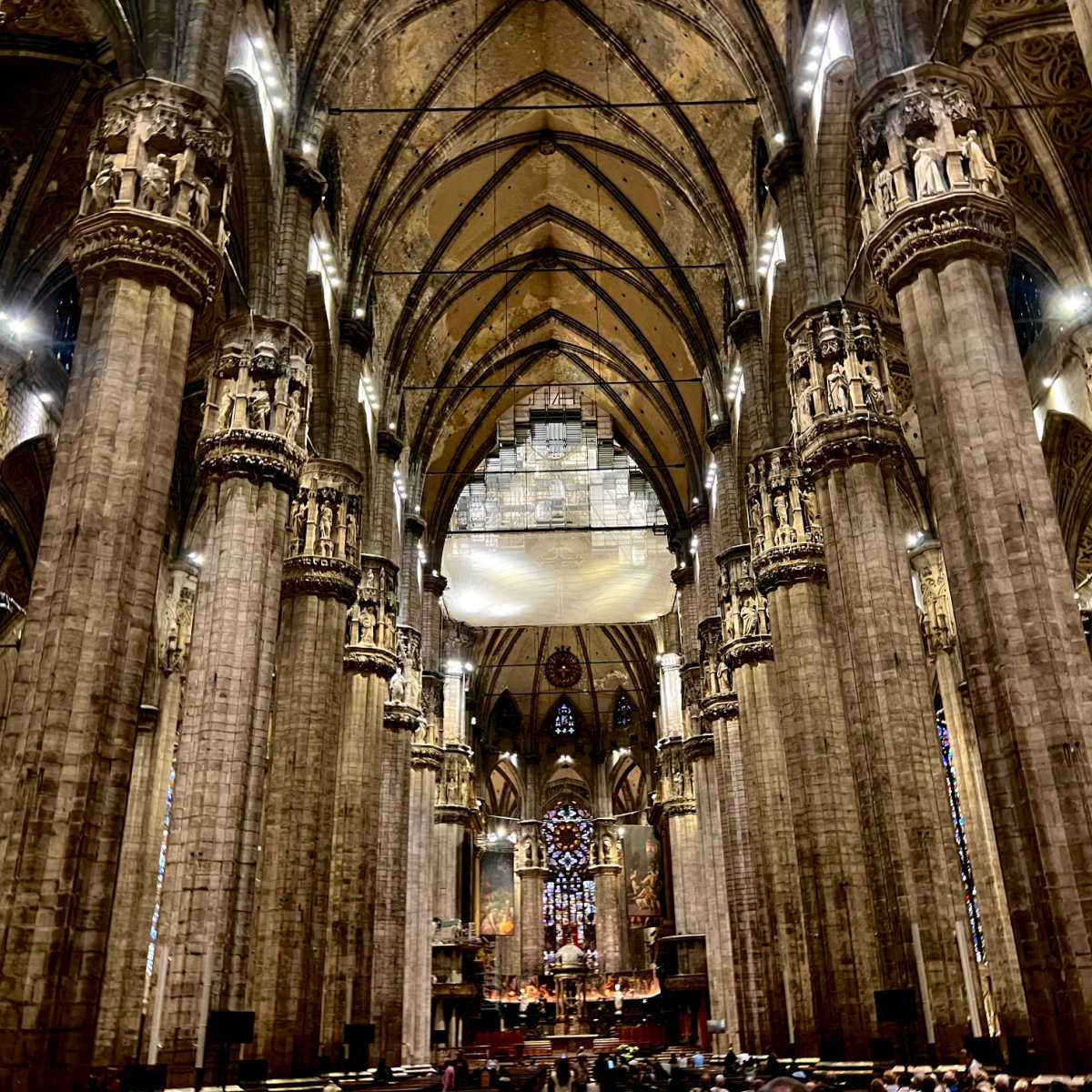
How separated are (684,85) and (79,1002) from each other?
66.3 ft

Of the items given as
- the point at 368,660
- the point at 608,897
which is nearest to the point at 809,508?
the point at 368,660

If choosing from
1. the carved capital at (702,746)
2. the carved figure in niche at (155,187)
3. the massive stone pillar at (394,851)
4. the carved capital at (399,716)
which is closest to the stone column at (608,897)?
the carved capital at (702,746)

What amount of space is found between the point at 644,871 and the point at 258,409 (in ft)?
95.5

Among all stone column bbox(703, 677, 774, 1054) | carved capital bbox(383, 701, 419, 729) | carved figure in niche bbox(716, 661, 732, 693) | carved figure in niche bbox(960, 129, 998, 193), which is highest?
carved figure in niche bbox(960, 129, 998, 193)

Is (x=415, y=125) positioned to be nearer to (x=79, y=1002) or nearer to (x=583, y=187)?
(x=583, y=187)

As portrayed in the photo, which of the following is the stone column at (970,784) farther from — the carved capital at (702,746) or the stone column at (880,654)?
the carved capital at (702,746)

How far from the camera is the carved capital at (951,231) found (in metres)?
11.2

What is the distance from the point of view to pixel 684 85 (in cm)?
2278

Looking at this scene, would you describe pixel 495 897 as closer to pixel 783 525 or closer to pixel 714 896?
pixel 714 896

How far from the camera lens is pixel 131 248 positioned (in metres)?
11.2

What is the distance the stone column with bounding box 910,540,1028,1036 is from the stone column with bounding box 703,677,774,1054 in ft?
13.7

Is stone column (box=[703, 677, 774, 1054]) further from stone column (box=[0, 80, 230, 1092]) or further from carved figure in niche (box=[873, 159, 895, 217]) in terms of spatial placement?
stone column (box=[0, 80, 230, 1092])

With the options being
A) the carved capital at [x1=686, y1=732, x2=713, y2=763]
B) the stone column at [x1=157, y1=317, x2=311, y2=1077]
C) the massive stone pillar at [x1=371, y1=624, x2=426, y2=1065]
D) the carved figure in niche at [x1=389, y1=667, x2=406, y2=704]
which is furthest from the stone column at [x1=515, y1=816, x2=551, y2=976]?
the stone column at [x1=157, y1=317, x2=311, y2=1077]

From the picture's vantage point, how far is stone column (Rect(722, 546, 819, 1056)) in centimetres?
1903
